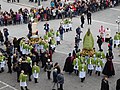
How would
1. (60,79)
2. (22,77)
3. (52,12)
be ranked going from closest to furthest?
(60,79) → (22,77) → (52,12)

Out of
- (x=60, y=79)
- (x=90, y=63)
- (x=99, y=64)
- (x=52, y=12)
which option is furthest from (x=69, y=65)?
(x=52, y=12)

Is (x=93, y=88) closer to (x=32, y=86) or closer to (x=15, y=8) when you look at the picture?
(x=32, y=86)

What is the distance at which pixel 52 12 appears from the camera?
1467 inches

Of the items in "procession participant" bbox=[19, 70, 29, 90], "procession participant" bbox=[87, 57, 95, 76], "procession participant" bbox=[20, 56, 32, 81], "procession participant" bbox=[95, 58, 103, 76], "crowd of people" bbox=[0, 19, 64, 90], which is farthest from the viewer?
"procession participant" bbox=[87, 57, 95, 76]

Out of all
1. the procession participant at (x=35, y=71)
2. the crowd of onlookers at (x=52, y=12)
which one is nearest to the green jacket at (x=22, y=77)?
the procession participant at (x=35, y=71)

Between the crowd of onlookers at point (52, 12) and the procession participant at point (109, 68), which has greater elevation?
the crowd of onlookers at point (52, 12)

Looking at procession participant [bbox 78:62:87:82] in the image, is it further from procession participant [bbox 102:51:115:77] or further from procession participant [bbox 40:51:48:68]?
procession participant [bbox 40:51:48:68]

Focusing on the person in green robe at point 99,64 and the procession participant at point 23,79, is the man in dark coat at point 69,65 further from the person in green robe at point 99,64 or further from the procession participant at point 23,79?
the procession participant at point 23,79

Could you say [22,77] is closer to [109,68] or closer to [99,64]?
[99,64]

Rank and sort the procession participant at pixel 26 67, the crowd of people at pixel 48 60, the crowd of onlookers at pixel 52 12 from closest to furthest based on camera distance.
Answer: the crowd of people at pixel 48 60 → the procession participant at pixel 26 67 → the crowd of onlookers at pixel 52 12

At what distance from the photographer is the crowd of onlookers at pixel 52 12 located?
1387 inches

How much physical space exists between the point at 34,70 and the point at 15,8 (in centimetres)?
2048

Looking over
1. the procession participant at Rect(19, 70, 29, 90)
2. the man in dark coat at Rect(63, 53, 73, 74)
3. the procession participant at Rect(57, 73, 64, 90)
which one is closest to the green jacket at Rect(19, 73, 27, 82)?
the procession participant at Rect(19, 70, 29, 90)

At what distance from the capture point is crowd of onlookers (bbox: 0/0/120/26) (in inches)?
1387
